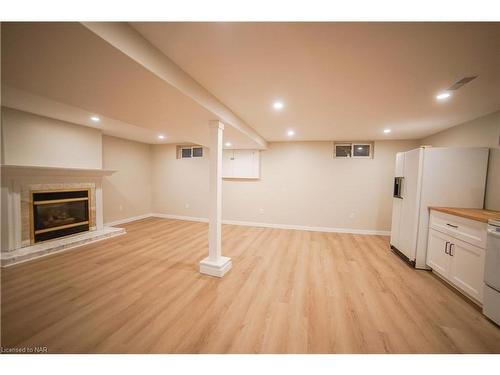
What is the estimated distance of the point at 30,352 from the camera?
1444 millimetres

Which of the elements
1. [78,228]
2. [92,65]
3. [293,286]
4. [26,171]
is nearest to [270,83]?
[92,65]

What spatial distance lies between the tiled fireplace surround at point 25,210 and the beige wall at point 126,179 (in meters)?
1.21

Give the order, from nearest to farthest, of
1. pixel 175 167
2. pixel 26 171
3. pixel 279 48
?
1. pixel 279 48
2. pixel 26 171
3. pixel 175 167

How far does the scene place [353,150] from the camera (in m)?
4.91

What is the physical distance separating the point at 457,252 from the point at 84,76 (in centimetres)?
441

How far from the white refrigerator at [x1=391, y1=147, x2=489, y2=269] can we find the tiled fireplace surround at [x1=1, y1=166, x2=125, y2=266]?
6.01m

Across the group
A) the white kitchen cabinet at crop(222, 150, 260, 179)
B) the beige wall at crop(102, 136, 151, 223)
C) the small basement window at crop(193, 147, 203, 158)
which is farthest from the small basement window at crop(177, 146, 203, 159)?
the beige wall at crop(102, 136, 151, 223)

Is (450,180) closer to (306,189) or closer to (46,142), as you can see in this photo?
(306,189)

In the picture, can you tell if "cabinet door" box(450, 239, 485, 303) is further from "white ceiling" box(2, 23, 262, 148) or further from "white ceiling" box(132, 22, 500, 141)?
"white ceiling" box(2, 23, 262, 148)

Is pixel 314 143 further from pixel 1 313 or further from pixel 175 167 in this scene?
pixel 1 313

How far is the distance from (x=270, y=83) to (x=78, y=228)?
15.9 ft

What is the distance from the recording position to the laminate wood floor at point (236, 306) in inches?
61.2

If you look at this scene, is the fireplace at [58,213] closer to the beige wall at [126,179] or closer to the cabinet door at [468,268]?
the beige wall at [126,179]

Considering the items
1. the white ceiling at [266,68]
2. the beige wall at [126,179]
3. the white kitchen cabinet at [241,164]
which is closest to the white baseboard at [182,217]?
the beige wall at [126,179]
